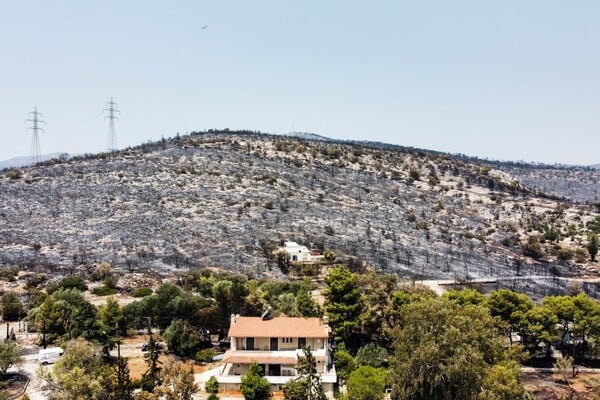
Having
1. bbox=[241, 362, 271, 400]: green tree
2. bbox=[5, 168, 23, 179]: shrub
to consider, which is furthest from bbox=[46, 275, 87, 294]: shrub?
bbox=[5, 168, 23, 179]: shrub

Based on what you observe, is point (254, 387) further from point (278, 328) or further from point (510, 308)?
point (510, 308)

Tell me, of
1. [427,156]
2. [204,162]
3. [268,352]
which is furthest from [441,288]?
[427,156]

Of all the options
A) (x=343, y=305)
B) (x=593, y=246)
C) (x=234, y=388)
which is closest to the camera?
(x=234, y=388)

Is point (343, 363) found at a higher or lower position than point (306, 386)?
lower

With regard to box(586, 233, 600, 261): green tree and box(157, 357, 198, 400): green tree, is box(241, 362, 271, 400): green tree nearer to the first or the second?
box(157, 357, 198, 400): green tree

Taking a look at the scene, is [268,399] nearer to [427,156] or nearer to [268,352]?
[268,352]

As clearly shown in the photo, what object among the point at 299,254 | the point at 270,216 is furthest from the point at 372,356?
the point at 270,216

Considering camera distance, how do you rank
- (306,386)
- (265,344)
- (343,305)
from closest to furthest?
(306,386)
(265,344)
(343,305)
